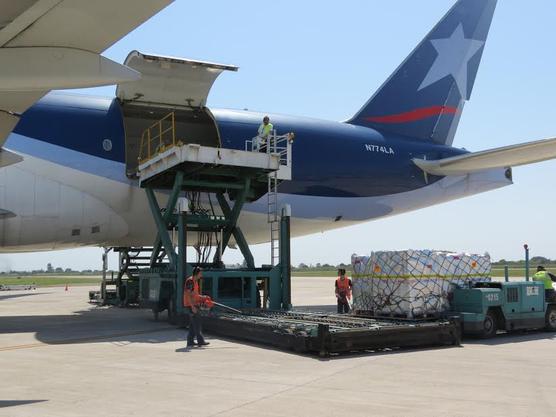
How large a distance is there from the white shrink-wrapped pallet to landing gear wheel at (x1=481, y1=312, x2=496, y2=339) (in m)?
0.93

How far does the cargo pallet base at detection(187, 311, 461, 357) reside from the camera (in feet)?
35.9

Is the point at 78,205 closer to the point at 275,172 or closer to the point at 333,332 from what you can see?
the point at 275,172

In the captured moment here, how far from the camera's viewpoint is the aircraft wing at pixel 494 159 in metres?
19.3

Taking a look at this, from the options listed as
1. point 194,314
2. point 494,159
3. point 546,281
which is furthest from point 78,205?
point 494,159

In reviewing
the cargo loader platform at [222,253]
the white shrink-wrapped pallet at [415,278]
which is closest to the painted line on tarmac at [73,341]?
the cargo loader platform at [222,253]

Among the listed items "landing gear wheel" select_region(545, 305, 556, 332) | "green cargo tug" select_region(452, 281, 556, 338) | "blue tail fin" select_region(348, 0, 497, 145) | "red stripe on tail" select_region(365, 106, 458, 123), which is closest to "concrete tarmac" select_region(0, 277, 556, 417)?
"green cargo tug" select_region(452, 281, 556, 338)

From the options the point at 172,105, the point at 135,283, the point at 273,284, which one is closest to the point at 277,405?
the point at 273,284

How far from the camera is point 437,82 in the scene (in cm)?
2677

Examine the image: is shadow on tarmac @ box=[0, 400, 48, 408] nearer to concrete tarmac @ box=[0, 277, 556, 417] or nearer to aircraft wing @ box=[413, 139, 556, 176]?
concrete tarmac @ box=[0, 277, 556, 417]

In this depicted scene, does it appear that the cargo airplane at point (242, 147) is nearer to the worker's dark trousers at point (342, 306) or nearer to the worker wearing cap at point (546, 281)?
the worker's dark trousers at point (342, 306)

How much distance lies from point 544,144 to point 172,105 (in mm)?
12284

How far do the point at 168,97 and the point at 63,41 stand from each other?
13.4 m

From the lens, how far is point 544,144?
62.0 feet

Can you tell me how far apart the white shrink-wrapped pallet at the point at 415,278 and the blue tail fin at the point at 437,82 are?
1117cm
